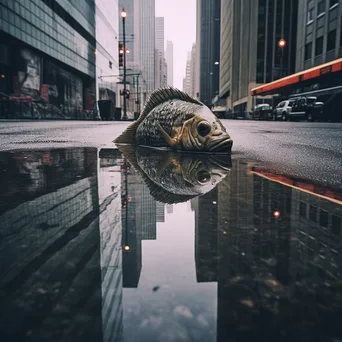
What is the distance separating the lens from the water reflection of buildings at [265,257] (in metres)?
0.82

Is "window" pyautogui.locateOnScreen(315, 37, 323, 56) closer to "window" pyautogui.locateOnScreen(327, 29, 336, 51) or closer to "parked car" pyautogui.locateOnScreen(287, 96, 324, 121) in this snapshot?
"window" pyautogui.locateOnScreen(327, 29, 336, 51)

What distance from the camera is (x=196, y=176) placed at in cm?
314

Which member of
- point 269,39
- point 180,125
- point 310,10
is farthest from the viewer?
point 269,39

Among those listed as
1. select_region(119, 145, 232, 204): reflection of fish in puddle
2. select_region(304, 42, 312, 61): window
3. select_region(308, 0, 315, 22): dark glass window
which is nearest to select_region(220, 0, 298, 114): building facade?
select_region(304, 42, 312, 61): window

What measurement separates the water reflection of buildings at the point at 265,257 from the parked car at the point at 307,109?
83.7 ft

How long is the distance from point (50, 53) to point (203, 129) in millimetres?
41926

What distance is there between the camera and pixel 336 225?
161cm

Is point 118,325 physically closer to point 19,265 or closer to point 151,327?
point 151,327

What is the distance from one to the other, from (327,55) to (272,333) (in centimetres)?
4148

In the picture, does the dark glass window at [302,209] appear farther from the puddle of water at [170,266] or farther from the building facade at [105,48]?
the building facade at [105,48]

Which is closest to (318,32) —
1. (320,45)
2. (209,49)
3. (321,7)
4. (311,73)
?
(320,45)

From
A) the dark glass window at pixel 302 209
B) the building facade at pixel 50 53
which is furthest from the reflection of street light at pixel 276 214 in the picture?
the building facade at pixel 50 53

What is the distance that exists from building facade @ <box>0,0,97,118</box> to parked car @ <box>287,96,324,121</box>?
2578cm

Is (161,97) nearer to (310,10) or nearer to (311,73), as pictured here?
(311,73)
